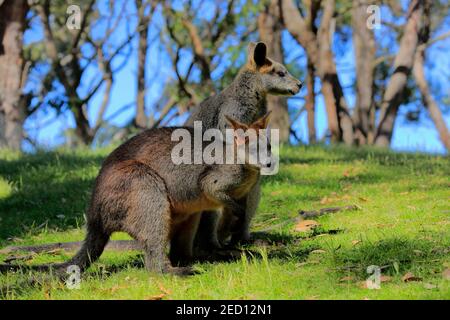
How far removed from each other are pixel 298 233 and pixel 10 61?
9655 mm

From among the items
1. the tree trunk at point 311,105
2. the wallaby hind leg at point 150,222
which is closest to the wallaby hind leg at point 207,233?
the wallaby hind leg at point 150,222

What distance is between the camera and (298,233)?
7.45 m

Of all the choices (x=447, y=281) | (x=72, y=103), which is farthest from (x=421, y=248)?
(x=72, y=103)

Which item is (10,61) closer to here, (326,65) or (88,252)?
(326,65)

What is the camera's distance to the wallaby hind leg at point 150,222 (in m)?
5.95

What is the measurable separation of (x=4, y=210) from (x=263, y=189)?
3.52 meters

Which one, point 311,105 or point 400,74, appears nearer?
point 400,74

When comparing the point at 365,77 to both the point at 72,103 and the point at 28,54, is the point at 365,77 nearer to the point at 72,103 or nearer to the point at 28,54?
the point at 72,103

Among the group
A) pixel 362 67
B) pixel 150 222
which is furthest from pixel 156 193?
pixel 362 67

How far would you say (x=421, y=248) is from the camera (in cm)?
605

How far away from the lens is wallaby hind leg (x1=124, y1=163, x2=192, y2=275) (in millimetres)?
5945

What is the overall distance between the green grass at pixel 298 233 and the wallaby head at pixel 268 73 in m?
1.49

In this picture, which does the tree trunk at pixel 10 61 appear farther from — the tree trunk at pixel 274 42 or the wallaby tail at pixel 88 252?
the wallaby tail at pixel 88 252
